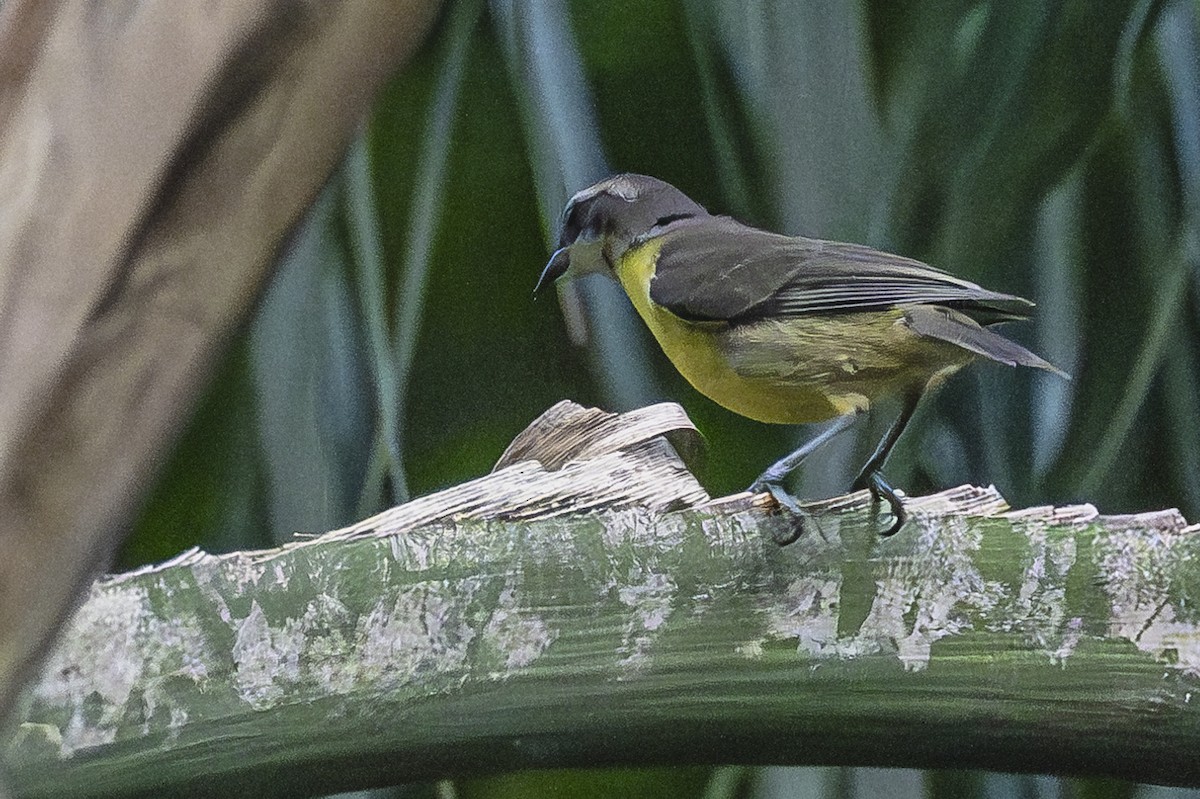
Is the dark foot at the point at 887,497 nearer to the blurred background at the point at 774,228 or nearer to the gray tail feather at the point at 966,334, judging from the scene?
the gray tail feather at the point at 966,334

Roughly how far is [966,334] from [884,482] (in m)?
0.09

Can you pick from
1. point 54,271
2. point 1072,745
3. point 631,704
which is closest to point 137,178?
point 54,271

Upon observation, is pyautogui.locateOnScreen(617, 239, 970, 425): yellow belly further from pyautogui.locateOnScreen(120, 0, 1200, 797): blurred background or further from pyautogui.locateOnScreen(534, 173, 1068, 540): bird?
pyautogui.locateOnScreen(120, 0, 1200, 797): blurred background

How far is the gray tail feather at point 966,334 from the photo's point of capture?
635 millimetres

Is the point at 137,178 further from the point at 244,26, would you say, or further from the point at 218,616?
the point at 218,616

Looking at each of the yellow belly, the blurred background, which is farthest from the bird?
the blurred background

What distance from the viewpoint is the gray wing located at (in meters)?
0.69

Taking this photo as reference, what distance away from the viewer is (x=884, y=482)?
26.3 inches

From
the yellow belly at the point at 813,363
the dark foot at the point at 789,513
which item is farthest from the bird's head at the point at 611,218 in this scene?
the dark foot at the point at 789,513

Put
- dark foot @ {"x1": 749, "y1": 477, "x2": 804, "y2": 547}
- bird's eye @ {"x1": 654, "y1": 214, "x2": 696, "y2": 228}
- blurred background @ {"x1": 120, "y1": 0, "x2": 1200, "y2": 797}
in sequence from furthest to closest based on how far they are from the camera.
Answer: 1. blurred background @ {"x1": 120, "y1": 0, "x2": 1200, "y2": 797}
2. bird's eye @ {"x1": 654, "y1": 214, "x2": 696, "y2": 228}
3. dark foot @ {"x1": 749, "y1": 477, "x2": 804, "y2": 547}

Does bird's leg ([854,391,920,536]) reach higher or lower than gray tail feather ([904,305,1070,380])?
lower

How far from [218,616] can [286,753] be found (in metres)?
0.06

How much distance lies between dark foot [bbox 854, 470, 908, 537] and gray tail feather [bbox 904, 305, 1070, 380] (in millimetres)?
79

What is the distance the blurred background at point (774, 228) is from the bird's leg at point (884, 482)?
0.72ft
